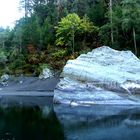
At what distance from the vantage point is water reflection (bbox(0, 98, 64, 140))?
23.5 meters

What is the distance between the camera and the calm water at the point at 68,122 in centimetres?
2386

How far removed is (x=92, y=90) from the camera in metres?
41.0

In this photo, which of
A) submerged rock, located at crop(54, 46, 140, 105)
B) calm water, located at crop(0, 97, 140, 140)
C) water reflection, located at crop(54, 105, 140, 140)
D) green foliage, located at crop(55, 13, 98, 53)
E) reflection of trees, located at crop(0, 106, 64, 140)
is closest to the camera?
reflection of trees, located at crop(0, 106, 64, 140)

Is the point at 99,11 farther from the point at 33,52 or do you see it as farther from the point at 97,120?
the point at 97,120

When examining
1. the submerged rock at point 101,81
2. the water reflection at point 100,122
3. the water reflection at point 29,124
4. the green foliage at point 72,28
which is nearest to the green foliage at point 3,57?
the green foliage at point 72,28

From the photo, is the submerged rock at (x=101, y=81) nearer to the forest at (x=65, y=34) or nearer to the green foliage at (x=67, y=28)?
the forest at (x=65, y=34)

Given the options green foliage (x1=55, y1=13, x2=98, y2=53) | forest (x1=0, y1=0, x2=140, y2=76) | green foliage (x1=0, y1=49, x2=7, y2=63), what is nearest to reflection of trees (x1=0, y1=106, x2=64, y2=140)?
forest (x1=0, y1=0, x2=140, y2=76)

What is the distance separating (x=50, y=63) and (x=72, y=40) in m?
5.37

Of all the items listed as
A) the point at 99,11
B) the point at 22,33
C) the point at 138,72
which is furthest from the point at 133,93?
the point at 22,33

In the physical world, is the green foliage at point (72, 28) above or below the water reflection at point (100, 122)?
above

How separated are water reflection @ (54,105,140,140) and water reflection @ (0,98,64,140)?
0.79m

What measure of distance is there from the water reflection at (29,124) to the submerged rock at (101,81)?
3.86 metres

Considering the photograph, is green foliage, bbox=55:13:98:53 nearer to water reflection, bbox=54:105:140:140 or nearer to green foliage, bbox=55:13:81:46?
green foliage, bbox=55:13:81:46

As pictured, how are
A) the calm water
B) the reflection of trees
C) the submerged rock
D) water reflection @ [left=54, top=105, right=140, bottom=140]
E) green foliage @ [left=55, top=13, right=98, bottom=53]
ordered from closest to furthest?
the reflection of trees → the calm water → water reflection @ [left=54, top=105, right=140, bottom=140] → the submerged rock → green foliage @ [left=55, top=13, right=98, bottom=53]
